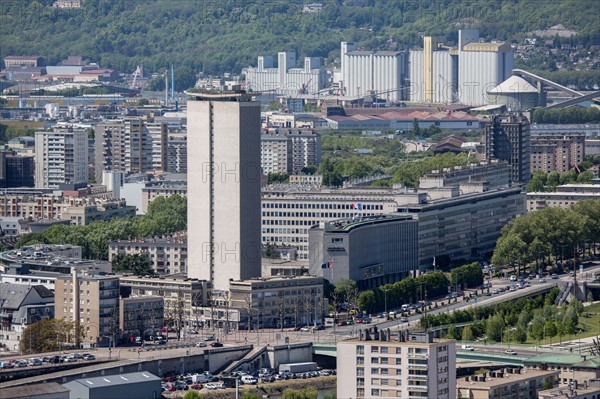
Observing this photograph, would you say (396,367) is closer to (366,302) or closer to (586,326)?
(586,326)

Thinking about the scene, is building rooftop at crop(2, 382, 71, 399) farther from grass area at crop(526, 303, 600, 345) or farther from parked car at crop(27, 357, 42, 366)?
grass area at crop(526, 303, 600, 345)

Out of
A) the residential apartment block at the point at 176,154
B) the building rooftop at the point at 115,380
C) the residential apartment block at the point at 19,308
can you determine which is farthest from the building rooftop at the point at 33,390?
the residential apartment block at the point at 176,154

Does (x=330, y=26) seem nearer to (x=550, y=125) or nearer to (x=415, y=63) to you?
(x=415, y=63)

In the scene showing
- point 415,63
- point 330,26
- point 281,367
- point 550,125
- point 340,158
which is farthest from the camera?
point 330,26

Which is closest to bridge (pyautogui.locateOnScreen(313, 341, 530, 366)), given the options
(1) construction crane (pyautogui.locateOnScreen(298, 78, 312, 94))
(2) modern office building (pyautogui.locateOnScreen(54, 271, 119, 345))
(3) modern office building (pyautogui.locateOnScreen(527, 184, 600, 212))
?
(2) modern office building (pyautogui.locateOnScreen(54, 271, 119, 345))

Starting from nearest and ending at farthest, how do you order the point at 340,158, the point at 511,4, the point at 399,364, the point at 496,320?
the point at 399,364 < the point at 496,320 < the point at 340,158 < the point at 511,4

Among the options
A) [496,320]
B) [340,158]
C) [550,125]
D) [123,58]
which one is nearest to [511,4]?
[123,58]
